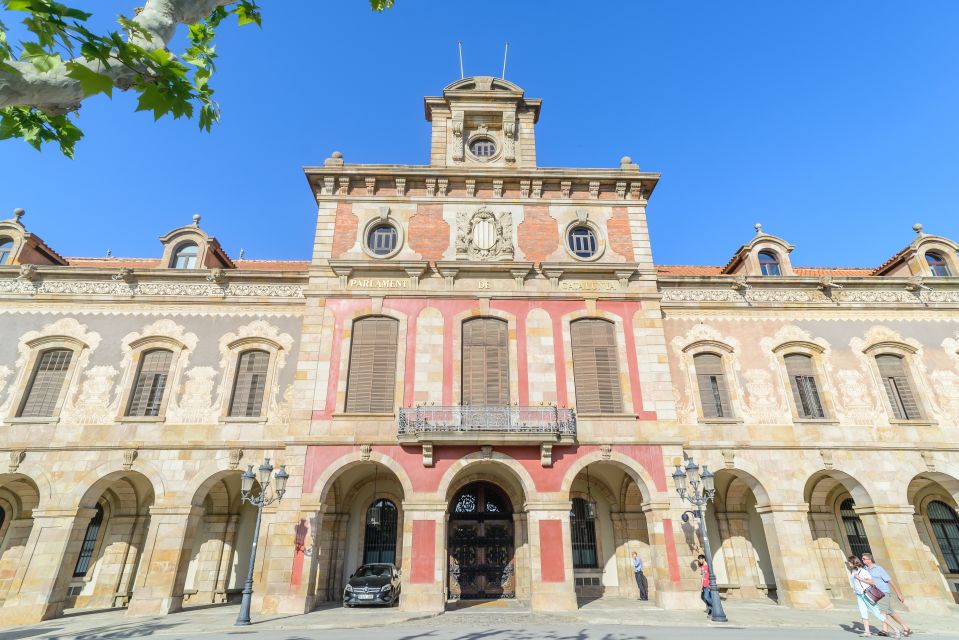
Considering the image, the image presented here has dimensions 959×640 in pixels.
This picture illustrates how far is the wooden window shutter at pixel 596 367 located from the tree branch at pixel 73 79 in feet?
50.9

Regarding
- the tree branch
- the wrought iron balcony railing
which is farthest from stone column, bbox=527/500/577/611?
the tree branch

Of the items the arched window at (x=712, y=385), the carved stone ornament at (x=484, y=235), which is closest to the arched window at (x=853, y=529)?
the arched window at (x=712, y=385)

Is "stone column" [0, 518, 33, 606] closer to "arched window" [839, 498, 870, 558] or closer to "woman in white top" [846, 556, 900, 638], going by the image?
"woman in white top" [846, 556, 900, 638]

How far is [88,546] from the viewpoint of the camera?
18.6 meters

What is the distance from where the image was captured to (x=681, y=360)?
1906cm

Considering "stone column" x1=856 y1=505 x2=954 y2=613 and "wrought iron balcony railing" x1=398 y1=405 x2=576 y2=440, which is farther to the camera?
"wrought iron balcony railing" x1=398 y1=405 x2=576 y2=440

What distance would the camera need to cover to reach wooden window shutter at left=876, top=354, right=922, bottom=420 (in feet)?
61.2

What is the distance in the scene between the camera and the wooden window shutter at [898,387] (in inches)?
734

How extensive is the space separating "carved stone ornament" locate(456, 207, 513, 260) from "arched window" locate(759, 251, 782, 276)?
10883mm

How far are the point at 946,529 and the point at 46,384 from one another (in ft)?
113

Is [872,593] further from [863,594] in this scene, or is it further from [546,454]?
[546,454]

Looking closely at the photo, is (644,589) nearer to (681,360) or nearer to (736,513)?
(736,513)

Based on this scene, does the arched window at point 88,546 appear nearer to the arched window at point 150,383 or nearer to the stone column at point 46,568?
the stone column at point 46,568

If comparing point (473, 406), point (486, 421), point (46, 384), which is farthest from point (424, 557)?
point (46, 384)
